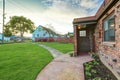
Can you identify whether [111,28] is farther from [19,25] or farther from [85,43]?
[19,25]

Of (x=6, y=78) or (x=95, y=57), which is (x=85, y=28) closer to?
(x=95, y=57)

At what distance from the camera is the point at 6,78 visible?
491 centimetres

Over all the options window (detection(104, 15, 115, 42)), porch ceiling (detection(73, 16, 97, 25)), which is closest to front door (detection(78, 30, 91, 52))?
porch ceiling (detection(73, 16, 97, 25))

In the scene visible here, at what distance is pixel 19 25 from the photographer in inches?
2162

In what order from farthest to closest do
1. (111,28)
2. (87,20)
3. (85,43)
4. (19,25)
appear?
1. (19,25)
2. (85,43)
3. (87,20)
4. (111,28)

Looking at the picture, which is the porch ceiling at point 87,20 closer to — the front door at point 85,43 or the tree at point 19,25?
the front door at point 85,43

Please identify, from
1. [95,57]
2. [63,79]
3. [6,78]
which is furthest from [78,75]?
[95,57]

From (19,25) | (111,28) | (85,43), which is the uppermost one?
(19,25)

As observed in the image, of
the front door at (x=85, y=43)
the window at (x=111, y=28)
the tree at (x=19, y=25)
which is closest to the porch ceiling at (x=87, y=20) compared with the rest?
the front door at (x=85, y=43)

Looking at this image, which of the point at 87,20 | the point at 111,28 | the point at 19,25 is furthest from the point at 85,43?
the point at 19,25

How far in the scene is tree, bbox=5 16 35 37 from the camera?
175ft

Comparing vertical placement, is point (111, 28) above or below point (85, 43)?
above

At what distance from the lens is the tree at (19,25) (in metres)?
53.4

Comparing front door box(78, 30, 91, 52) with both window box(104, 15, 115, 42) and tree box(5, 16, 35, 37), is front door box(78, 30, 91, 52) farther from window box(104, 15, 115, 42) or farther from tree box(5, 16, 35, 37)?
tree box(5, 16, 35, 37)
